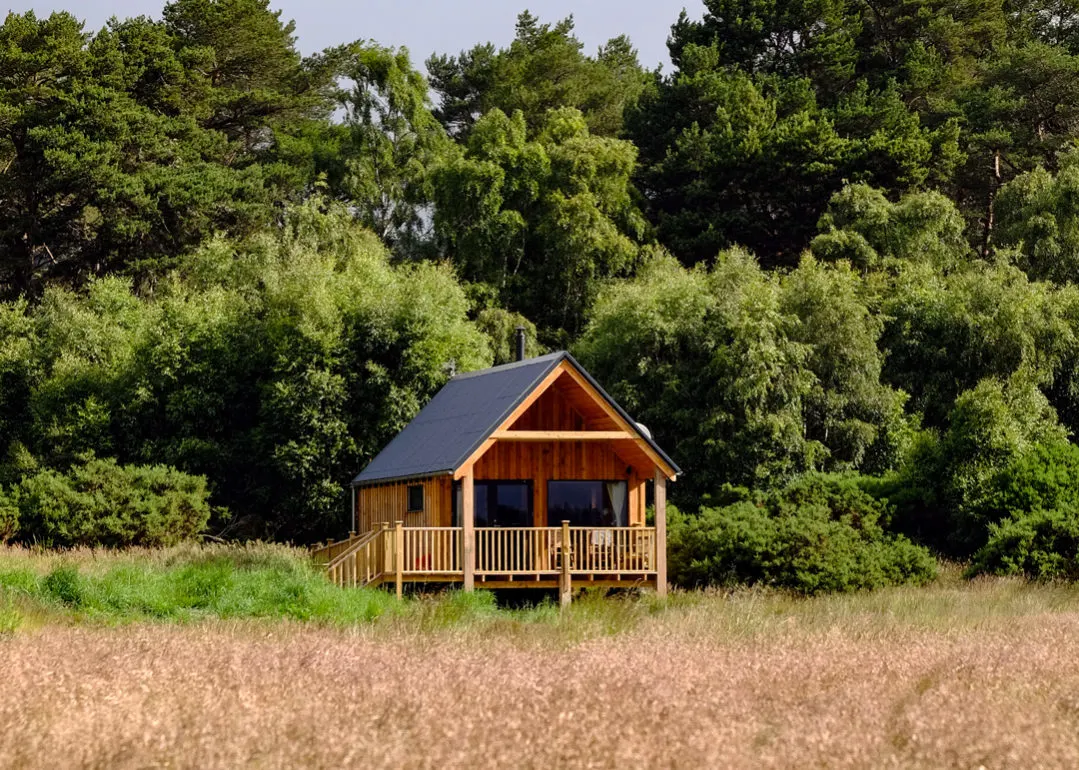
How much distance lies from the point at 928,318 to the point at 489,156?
17.8 metres

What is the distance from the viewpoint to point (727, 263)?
40.9 metres

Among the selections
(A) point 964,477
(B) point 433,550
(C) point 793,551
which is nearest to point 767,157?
(A) point 964,477

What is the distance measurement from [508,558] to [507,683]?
1513 cm

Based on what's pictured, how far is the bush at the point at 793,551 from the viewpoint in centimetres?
2688

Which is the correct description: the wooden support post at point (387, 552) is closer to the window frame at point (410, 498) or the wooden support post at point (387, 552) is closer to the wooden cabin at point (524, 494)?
the wooden cabin at point (524, 494)

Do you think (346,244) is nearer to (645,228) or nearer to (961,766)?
(645,228)

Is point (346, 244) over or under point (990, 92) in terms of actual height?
under

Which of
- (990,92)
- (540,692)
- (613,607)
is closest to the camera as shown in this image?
(540,692)

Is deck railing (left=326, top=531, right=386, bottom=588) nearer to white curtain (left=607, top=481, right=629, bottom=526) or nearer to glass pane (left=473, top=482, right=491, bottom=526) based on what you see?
glass pane (left=473, top=482, right=491, bottom=526)

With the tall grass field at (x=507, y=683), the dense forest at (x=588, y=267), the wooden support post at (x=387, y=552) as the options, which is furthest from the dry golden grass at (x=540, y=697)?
the dense forest at (x=588, y=267)

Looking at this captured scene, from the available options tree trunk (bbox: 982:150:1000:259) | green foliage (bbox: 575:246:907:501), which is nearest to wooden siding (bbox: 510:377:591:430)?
green foliage (bbox: 575:246:907:501)

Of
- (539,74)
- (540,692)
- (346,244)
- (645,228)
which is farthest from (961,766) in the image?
(539,74)

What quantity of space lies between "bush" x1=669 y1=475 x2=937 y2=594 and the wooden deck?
4.03 ft

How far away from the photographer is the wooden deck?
2589 centimetres
